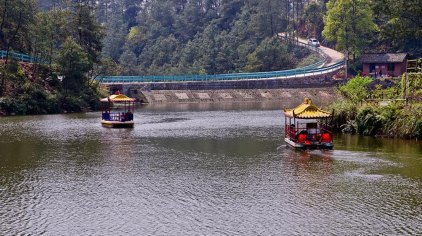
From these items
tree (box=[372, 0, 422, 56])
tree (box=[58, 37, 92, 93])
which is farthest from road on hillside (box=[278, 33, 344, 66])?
tree (box=[372, 0, 422, 56])

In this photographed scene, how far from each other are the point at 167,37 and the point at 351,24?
2415 inches

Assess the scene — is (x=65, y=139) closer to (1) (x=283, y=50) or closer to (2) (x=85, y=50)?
(2) (x=85, y=50)

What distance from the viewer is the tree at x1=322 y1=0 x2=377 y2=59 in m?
118

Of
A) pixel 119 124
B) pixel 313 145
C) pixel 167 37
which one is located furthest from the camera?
pixel 167 37

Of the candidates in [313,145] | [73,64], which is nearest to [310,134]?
[313,145]

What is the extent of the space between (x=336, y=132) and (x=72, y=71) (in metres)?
52.5

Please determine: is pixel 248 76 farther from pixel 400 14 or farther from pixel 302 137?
pixel 302 137

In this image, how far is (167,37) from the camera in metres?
162

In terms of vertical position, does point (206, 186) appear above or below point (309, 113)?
below

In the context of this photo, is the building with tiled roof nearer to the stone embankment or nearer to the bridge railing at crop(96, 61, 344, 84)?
the bridge railing at crop(96, 61, 344, 84)

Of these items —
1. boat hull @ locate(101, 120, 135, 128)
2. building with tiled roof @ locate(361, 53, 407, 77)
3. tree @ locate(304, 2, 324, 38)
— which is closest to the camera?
boat hull @ locate(101, 120, 135, 128)

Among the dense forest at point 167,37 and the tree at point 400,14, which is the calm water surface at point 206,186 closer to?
the tree at point 400,14

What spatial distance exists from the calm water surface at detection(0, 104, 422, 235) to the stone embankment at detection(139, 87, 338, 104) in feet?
206

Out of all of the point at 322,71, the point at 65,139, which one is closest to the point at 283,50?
the point at 322,71
